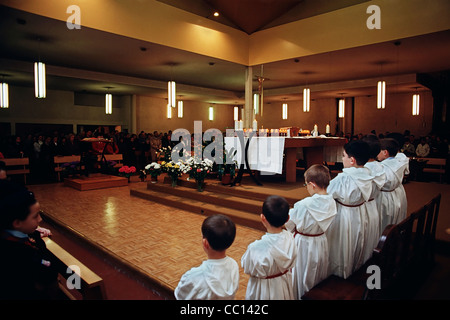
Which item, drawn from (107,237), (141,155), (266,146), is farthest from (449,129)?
(107,237)

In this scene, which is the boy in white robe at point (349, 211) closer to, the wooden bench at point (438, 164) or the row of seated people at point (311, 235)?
the row of seated people at point (311, 235)

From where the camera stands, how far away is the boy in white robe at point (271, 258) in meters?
1.69

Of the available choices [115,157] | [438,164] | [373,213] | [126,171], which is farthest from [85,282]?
[438,164]

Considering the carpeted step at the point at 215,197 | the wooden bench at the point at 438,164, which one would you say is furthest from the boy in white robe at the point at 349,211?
the wooden bench at the point at 438,164

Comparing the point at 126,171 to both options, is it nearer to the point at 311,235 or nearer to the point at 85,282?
the point at 85,282

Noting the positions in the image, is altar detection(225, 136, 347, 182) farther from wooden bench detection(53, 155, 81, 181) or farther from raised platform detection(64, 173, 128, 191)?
wooden bench detection(53, 155, 81, 181)

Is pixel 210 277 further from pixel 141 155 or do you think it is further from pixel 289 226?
pixel 141 155

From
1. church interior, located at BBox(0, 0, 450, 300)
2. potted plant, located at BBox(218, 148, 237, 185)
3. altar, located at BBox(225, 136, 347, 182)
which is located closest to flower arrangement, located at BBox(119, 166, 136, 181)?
church interior, located at BBox(0, 0, 450, 300)

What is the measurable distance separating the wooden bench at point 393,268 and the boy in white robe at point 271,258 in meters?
0.56

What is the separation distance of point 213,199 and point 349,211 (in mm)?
3026

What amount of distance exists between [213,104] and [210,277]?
611 inches

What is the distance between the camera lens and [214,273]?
4.87ft

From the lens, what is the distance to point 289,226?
2.22 metres

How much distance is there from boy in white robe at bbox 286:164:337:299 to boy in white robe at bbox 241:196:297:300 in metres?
0.43
